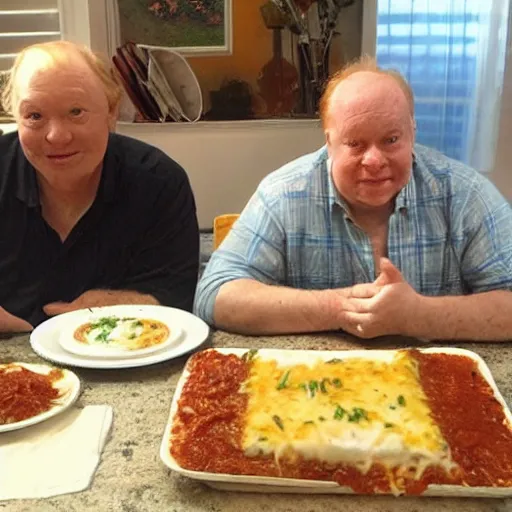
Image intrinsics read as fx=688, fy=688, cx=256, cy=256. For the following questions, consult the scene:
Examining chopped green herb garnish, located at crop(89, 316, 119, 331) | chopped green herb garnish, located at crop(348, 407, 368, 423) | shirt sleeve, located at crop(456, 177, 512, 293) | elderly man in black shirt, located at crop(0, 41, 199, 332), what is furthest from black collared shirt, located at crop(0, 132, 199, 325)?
chopped green herb garnish, located at crop(348, 407, 368, 423)

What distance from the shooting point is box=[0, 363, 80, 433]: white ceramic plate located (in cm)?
95

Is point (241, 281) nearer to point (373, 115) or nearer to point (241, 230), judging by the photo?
point (241, 230)

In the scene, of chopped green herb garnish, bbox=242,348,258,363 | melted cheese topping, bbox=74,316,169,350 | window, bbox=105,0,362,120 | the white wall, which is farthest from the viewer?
window, bbox=105,0,362,120

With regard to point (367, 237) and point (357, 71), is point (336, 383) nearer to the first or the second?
point (367, 237)

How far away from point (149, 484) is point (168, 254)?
1.01 meters

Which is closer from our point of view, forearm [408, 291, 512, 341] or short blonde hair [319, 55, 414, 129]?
forearm [408, 291, 512, 341]

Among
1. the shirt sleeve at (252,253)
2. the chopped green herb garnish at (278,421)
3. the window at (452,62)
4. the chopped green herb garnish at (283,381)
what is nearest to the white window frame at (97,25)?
the window at (452,62)

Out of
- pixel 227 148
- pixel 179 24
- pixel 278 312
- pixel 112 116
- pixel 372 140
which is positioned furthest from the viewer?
pixel 179 24

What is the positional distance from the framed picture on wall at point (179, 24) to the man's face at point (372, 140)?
6.34 ft

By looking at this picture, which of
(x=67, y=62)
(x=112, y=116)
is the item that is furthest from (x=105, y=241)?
(x=67, y=62)

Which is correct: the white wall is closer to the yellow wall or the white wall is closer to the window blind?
the yellow wall

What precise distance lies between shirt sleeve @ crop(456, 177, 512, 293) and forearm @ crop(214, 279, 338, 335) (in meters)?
0.35

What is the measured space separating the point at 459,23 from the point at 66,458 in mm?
2988

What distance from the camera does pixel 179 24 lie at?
3252 millimetres
